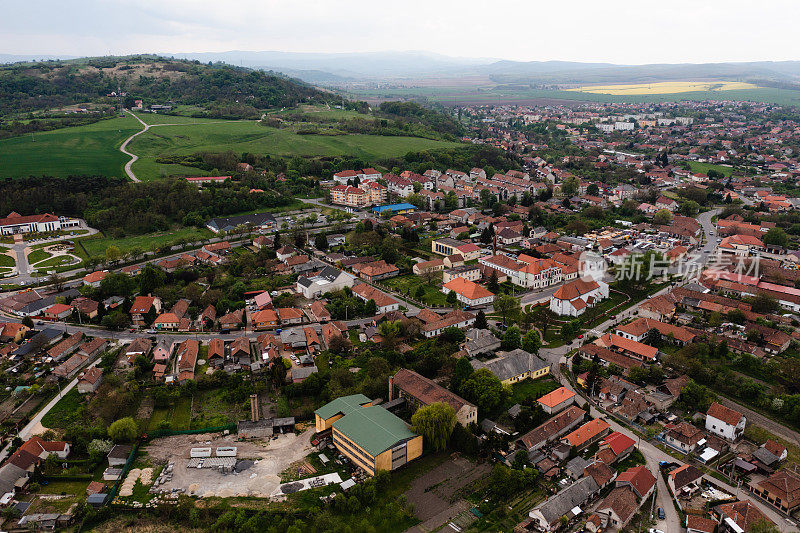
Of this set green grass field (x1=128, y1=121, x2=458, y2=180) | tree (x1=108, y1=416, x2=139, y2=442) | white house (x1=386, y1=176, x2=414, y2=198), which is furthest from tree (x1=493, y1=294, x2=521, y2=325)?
green grass field (x1=128, y1=121, x2=458, y2=180)

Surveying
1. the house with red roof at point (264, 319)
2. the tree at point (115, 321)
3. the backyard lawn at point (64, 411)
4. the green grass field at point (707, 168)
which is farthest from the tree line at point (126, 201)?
the green grass field at point (707, 168)

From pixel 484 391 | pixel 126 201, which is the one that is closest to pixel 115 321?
pixel 484 391

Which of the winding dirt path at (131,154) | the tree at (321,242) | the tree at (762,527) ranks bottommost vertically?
the tree at (762,527)

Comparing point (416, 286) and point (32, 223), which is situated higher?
point (32, 223)

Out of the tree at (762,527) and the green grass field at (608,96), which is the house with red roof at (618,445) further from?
the green grass field at (608,96)

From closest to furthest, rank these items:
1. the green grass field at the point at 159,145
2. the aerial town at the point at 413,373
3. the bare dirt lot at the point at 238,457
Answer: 1. the aerial town at the point at 413,373
2. the bare dirt lot at the point at 238,457
3. the green grass field at the point at 159,145

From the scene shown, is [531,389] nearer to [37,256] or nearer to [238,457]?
[238,457]
